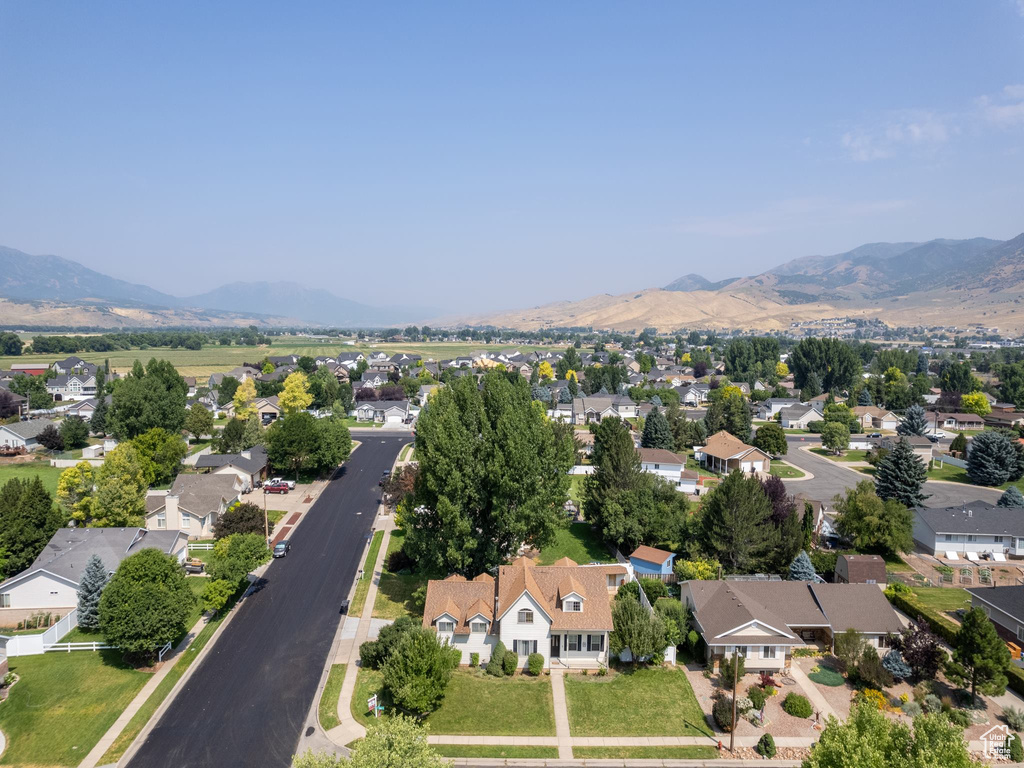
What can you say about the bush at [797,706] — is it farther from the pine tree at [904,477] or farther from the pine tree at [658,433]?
the pine tree at [658,433]

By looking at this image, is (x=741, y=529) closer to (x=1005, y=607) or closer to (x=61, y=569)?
(x=1005, y=607)

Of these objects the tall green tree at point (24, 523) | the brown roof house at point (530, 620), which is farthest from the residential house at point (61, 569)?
the brown roof house at point (530, 620)

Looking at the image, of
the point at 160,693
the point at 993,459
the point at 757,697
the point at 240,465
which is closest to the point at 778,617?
the point at 757,697

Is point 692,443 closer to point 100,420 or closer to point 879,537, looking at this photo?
point 879,537

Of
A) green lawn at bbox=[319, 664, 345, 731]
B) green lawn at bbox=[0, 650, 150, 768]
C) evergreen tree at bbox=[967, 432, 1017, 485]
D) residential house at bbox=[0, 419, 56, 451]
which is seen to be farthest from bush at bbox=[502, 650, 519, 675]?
residential house at bbox=[0, 419, 56, 451]

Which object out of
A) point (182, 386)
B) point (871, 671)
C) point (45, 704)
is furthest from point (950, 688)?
point (182, 386)
